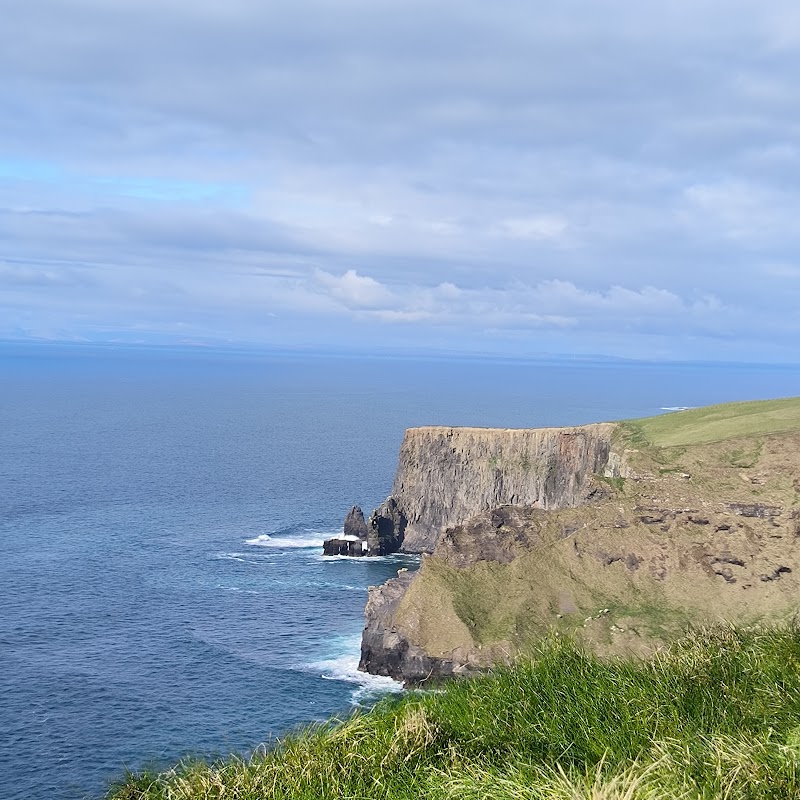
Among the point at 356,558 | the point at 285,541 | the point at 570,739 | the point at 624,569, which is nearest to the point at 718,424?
the point at 624,569

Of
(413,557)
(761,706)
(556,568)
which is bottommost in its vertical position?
(413,557)

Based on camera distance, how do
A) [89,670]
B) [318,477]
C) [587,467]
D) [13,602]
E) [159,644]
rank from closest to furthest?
[89,670] < [159,644] < [13,602] < [587,467] < [318,477]

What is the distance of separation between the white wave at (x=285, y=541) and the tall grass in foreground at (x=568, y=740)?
100m

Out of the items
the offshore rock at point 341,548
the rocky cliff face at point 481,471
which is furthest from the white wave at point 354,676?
the rocky cliff face at point 481,471

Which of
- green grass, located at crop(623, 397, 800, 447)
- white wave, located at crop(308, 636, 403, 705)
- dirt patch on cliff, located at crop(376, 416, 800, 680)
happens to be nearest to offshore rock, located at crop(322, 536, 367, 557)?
dirt patch on cliff, located at crop(376, 416, 800, 680)

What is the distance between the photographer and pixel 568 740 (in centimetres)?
2562

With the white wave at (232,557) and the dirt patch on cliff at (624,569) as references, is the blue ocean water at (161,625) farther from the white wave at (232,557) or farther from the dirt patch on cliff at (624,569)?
the dirt patch on cliff at (624,569)

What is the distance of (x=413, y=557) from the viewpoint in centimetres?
13638

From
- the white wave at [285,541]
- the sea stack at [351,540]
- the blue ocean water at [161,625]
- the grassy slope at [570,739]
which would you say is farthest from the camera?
the white wave at [285,541]

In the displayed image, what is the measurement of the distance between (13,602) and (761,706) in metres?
88.1

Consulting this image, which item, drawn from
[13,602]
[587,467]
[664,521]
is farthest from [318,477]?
[664,521]

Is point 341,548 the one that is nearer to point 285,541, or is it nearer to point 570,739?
point 285,541

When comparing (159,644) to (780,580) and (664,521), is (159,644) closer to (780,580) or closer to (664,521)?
(664,521)

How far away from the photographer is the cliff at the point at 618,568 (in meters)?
79.9
